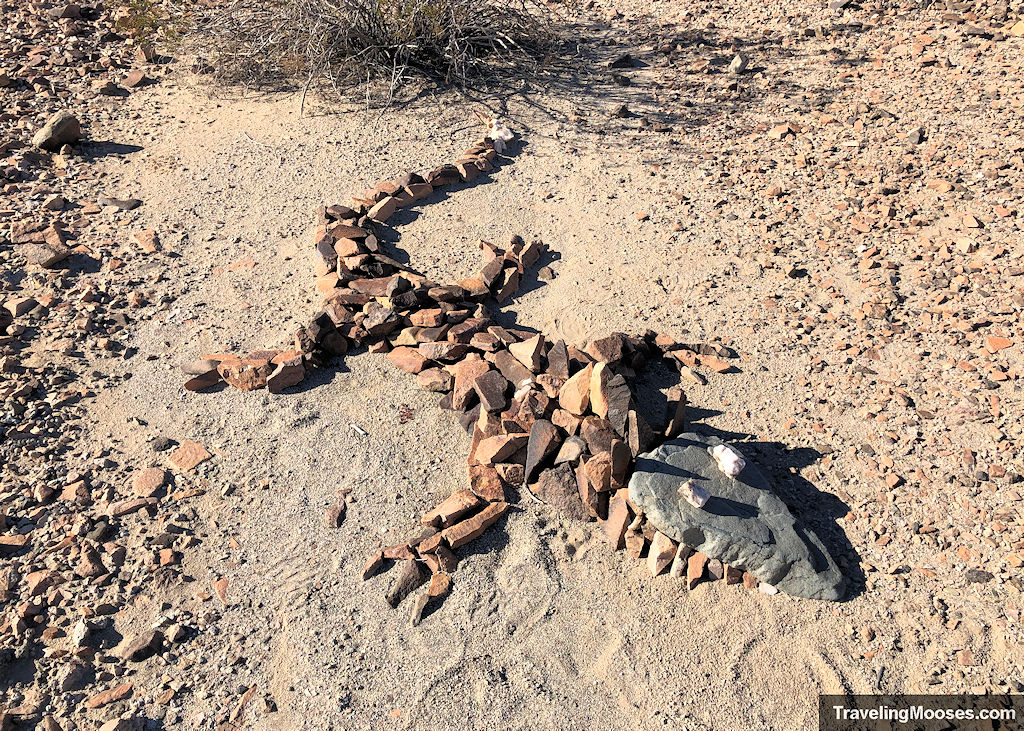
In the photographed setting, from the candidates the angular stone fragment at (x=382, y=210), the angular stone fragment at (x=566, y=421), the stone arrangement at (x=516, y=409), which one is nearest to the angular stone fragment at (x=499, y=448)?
the stone arrangement at (x=516, y=409)

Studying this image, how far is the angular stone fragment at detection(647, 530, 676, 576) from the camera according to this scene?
286 cm

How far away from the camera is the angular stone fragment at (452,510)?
119 inches

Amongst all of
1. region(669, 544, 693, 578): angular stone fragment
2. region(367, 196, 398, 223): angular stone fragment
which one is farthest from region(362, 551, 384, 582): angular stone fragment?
region(367, 196, 398, 223): angular stone fragment

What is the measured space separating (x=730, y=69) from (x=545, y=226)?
2.14 meters

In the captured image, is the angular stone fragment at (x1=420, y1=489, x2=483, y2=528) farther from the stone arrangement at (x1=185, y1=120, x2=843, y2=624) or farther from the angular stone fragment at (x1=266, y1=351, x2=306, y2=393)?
the angular stone fragment at (x1=266, y1=351, x2=306, y2=393)

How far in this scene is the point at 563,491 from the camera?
3068 mm

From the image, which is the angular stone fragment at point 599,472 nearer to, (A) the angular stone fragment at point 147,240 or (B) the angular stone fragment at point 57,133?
(A) the angular stone fragment at point 147,240

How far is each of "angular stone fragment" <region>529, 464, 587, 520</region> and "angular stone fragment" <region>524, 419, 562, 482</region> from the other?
5 cm

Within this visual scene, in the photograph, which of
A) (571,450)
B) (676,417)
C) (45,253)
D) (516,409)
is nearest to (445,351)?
(516,409)

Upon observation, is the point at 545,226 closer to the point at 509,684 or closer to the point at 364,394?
the point at 364,394

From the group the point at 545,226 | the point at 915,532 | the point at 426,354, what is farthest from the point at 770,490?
the point at 545,226

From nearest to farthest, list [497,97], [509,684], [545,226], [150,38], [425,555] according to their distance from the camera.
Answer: [509,684], [425,555], [545,226], [497,97], [150,38]

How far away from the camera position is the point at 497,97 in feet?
18.4

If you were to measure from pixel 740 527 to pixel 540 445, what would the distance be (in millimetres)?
764
